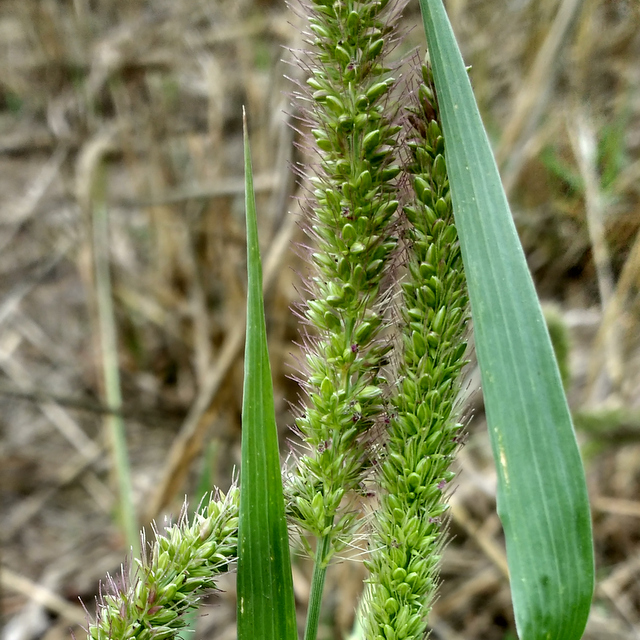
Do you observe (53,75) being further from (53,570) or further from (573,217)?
(573,217)

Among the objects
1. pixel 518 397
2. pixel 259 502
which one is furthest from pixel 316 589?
pixel 518 397

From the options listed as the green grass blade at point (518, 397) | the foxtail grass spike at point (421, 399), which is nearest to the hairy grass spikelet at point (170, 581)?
the foxtail grass spike at point (421, 399)

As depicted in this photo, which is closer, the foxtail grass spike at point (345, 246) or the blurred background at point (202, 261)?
the foxtail grass spike at point (345, 246)

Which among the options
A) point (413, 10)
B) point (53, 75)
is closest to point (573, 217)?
point (413, 10)

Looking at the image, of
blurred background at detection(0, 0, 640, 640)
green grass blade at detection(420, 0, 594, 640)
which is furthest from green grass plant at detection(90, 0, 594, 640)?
blurred background at detection(0, 0, 640, 640)

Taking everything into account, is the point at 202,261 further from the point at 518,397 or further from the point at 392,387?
the point at 518,397

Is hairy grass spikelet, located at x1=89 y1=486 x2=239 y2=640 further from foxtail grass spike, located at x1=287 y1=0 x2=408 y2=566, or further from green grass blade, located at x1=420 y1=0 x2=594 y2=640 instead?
green grass blade, located at x1=420 y1=0 x2=594 y2=640

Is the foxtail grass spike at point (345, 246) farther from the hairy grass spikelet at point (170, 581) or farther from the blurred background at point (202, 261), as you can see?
the blurred background at point (202, 261)
